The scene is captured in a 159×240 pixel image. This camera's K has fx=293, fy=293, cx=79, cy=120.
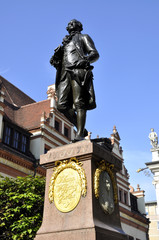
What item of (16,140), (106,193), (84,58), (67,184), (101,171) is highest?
(16,140)

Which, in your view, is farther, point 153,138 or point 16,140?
point 153,138

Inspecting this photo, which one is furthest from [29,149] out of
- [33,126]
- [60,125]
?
[60,125]

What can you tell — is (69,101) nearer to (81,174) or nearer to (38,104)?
(81,174)

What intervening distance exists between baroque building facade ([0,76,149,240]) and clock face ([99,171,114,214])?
13.0 meters

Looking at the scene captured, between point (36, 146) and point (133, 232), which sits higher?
point (36, 146)

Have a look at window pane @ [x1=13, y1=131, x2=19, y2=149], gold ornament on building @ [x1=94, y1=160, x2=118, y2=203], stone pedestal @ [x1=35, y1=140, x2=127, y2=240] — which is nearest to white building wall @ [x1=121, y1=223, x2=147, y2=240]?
window pane @ [x1=13, y1=131, x2=19, y2=149]

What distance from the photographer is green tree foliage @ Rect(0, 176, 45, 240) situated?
1166 cm

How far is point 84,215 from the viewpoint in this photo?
4176 mm

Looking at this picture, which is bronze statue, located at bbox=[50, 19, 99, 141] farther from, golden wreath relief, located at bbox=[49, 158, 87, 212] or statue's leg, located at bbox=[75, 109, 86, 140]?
golden wreath relief, located at bbox=[49, 158, 87, 212]

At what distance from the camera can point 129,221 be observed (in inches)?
1126

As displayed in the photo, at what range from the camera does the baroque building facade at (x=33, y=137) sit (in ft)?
60.2

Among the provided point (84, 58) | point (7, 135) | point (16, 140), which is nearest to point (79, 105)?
point (84, 58)

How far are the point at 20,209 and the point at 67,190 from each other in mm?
8456

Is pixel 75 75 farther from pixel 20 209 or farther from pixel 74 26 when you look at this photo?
pixel 20 209
